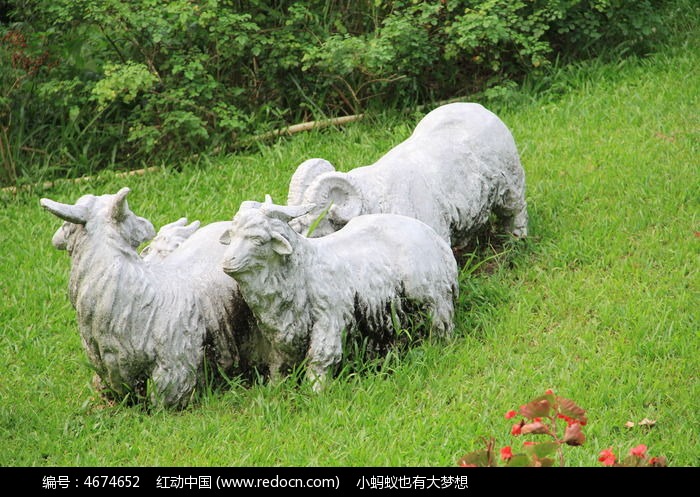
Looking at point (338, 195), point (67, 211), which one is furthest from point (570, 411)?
point (338, 195)

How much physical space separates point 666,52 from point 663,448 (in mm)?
5531

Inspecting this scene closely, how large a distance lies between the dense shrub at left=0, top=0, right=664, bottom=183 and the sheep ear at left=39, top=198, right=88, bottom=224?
353 cm

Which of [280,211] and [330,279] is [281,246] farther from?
[330,279]

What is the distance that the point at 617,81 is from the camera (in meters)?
8.80

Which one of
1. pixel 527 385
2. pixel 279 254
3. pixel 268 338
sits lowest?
pixel 527 385

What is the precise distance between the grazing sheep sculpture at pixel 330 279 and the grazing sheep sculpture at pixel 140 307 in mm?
253

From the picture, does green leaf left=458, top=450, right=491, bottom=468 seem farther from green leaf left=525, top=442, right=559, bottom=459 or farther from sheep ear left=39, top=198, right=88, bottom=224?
sheep ear left=39, top=198, right=88, bottom=224

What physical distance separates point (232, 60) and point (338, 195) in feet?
12.2

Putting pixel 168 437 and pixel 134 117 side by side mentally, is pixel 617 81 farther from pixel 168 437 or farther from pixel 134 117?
pixel 168 437

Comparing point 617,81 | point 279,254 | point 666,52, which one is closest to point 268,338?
point 279,254

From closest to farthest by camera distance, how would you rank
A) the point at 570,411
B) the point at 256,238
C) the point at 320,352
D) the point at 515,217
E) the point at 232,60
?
the point at 570,411, the point at 256,238, the point at 320,352, the point at 515,217, the point at 232,60

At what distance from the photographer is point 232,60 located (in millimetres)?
8961

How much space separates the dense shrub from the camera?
27.4 ft

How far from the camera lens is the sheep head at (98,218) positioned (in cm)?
461
